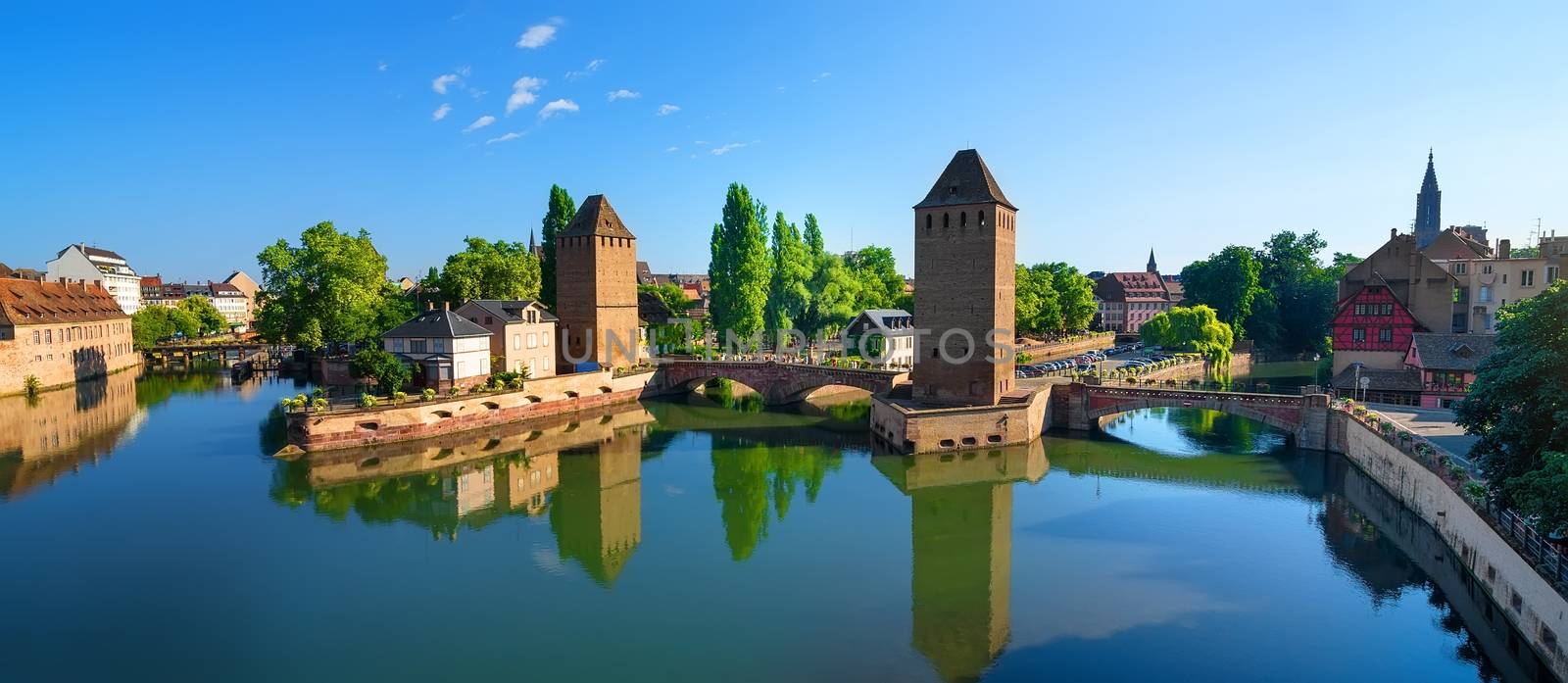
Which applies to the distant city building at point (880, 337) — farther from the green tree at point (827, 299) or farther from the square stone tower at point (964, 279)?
the square stone tower at point (964, 279)

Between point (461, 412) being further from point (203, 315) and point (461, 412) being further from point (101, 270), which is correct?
point (101, 270)

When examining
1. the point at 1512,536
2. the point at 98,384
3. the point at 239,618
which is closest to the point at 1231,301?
the point at 1512,536

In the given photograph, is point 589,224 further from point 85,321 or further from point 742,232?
point 85,321

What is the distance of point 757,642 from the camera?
1731 cm

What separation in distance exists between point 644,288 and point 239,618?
189 ft

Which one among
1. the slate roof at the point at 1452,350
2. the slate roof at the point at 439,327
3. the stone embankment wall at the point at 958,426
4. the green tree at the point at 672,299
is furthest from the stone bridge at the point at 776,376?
the slate roof at the point at 1452,350

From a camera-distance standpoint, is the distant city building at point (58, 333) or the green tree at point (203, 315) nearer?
the distant city building at point (58, 333)

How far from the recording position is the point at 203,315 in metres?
94.1

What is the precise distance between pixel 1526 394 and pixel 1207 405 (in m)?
17.8

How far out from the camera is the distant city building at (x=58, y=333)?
160 ft

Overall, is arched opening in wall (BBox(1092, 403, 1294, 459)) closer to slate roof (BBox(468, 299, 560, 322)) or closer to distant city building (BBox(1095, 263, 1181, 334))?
slate roof (BBox(468, 299, 560, 322))

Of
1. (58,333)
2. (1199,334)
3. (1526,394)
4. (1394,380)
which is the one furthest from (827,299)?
(58,333)

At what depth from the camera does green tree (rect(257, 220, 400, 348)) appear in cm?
5550

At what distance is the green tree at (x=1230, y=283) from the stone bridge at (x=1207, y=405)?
39.9m
